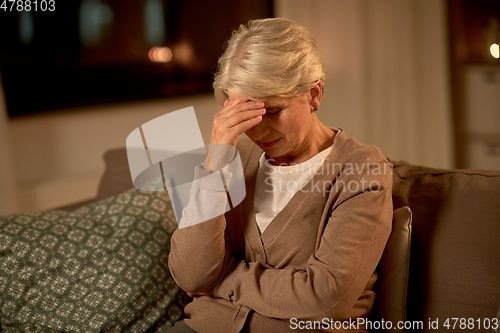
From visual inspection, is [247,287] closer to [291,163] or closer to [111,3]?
[291,163]

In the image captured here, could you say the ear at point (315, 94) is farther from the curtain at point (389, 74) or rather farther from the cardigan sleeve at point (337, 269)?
the curtain at point (389, 74)

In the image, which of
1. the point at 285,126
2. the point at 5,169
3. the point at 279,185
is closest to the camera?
the point at 285,126

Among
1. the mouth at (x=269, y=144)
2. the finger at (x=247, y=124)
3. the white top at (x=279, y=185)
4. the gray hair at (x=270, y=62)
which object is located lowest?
the white top at (x=279, y=185)

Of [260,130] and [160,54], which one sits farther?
[160,54]

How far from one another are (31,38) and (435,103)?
2.60m

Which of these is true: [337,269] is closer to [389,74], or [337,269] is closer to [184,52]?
[184,52]

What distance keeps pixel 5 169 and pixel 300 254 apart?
4.14 feet

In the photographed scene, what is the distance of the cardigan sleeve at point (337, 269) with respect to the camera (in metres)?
1.00

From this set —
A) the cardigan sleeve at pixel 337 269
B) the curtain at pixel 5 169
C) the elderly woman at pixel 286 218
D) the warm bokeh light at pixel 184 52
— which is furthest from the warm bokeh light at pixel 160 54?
the cardigan sleeve at pixel 337 269

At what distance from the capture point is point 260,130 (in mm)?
1118

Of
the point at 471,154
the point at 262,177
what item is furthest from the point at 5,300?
the point at 471,154

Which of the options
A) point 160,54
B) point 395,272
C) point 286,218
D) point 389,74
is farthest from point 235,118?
point 389,74

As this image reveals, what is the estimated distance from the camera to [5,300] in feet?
3.98

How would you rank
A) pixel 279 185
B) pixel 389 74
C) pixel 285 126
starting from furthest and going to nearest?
pixel 389 74 < pixel 279 185 < pixel 285 126
